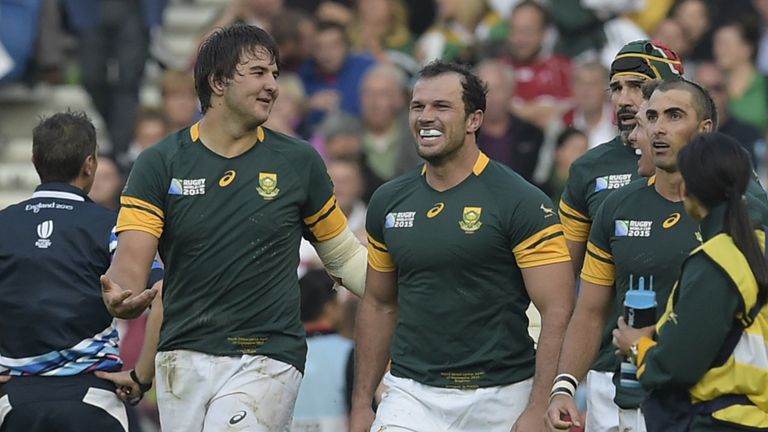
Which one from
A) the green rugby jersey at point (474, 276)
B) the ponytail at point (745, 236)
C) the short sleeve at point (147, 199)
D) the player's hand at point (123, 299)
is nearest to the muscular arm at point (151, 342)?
the short sleeve at point (147, 199)

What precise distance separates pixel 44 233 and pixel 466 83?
7.39 feet

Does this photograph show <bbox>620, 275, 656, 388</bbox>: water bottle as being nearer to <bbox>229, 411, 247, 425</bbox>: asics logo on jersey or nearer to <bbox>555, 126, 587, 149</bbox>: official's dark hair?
<bbox>229, 411, 247, 425</bbox>: asics logo on jersey

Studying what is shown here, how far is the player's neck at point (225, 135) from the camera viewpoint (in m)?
8.45

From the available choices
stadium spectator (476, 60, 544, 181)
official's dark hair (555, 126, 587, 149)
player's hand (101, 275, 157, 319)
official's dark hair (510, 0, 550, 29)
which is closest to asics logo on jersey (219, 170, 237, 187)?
player's hand (101, 275, 157, 319)

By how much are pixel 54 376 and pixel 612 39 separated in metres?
8.19

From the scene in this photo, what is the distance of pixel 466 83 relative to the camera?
8.57m

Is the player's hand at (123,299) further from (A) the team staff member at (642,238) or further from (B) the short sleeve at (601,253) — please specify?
(B) the short sleeve at (601,253)

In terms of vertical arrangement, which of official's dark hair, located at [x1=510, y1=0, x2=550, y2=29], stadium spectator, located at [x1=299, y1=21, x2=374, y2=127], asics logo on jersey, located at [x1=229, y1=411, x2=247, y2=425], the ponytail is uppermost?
official's dark hair, located at [x1=510, y1=0, x2=550, y2=29]

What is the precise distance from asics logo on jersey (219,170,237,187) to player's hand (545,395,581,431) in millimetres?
1872

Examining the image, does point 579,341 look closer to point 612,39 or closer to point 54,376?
point 54,376

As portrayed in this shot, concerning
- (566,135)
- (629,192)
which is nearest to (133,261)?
(629,192)

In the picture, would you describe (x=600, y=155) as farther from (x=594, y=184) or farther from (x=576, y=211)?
(x=576, y=211)

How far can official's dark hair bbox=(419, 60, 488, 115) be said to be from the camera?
8531 millimetres

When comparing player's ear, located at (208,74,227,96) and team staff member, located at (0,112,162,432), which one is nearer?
player's ear, located at (208,74,227,96)
